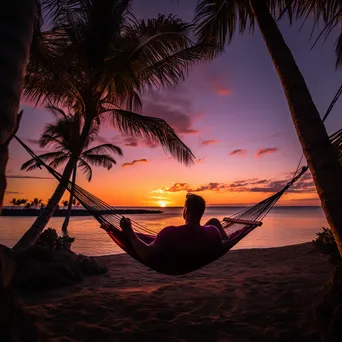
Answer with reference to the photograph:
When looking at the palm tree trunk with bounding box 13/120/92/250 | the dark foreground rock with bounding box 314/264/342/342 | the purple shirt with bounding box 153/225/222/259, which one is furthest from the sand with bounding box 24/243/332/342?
the palm tree trunk with bounding box 13/120/92/250

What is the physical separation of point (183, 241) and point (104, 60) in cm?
355

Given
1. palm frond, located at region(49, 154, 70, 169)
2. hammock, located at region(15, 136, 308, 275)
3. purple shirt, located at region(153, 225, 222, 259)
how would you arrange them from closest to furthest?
purple shirt, located at region(153, 225, 222, 259), hammock, located at region(15, 136, 308, 275), palm frond, located at region(49, 154, 70, 169)

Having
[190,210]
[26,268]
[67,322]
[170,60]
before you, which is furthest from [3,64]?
[170,60]

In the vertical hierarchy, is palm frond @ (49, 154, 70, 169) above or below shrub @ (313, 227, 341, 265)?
above

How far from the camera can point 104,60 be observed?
4719mm

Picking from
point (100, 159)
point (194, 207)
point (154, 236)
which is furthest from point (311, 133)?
point (100, 159)

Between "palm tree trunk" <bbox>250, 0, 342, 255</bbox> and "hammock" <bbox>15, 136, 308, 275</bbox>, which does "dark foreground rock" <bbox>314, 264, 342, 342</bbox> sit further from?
"hammock" <bbox>15, 136, 308, 275</bbox>

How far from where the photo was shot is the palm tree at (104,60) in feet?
14.6

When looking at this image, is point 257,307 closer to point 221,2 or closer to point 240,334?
point 240,334

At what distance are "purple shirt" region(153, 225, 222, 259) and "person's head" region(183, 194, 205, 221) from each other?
0.32ft

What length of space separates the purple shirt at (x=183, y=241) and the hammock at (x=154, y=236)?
76mm

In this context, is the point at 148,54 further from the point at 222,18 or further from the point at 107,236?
the point at 107,236

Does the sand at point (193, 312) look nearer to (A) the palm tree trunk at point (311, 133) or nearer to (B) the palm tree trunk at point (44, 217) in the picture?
(B) the palm tree trunk at point (44, 217)

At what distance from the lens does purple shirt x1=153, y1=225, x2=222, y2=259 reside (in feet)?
7.84
